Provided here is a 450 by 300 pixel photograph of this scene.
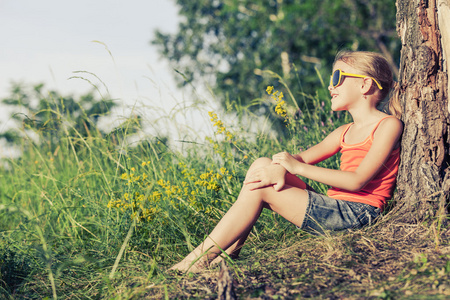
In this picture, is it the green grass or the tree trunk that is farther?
the tree trunk

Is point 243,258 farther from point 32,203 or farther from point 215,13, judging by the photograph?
point 215,13

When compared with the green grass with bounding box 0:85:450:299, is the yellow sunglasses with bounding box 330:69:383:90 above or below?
above

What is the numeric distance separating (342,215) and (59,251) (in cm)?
188

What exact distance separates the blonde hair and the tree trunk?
13 centimetres

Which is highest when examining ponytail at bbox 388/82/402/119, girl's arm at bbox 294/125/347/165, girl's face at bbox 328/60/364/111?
girl's face at bbox 328/60/364/111

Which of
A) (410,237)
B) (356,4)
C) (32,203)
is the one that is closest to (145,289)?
(410,237)

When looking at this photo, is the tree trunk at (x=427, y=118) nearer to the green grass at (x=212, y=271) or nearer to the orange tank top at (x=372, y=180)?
the orange tank top at (x=372, y=180)

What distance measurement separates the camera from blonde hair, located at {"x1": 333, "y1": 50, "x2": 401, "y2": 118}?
2686 mm

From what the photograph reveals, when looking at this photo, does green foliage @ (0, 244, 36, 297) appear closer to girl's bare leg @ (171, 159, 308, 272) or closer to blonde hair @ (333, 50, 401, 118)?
girl's bare leg @ (171, 159, 308, 272)

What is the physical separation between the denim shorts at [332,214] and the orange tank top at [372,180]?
0.08 meters

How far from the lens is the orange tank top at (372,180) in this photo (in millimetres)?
2592

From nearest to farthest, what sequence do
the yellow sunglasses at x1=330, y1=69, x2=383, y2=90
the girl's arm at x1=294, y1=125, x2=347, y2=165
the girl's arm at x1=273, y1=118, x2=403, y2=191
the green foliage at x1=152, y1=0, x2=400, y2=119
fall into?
the girl's arm at x1=273, y1=118, x2=403, y2=191 → the yellow sunglasses at x1=330, y1=69, x2=383, y2=90 → the girl's arm at x1=294, y1=125, x2=347, y2=165 → the green foliage at x1=152, y1=0, x2=400, y2=119

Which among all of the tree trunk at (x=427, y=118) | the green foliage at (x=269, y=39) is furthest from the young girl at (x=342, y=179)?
the green foliage at (x=269, y=39)

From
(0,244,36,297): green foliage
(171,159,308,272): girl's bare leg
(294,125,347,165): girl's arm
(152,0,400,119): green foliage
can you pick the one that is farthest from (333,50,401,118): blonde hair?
(152,0,400,119): green foliage
